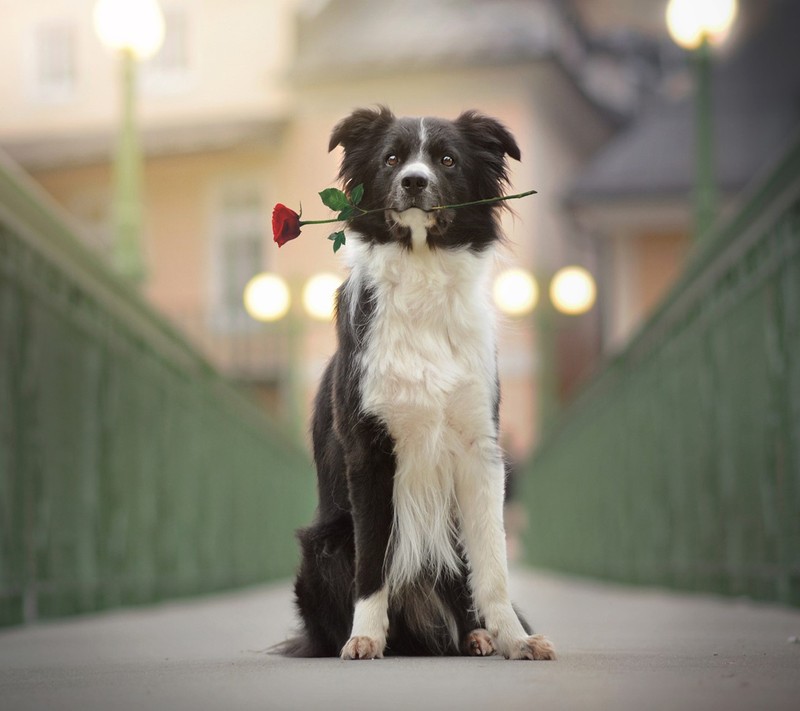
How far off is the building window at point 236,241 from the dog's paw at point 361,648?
28555mm

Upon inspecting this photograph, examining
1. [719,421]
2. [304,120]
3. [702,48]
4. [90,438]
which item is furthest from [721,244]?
[304,120]

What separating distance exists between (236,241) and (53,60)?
625 cm

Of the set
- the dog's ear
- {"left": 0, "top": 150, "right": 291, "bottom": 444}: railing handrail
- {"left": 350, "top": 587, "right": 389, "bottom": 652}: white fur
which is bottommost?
{"left": 350, "top": 587, "right": 389, "bottom": 652}: white fur

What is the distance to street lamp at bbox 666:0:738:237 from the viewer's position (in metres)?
12.3

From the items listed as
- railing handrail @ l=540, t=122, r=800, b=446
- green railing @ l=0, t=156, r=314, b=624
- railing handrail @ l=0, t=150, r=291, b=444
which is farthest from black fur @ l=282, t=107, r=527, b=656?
railing handrail @ l=0, t=150, r=291, b=444

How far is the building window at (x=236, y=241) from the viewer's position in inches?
1318

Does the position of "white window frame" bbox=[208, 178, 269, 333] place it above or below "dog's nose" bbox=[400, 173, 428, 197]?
above

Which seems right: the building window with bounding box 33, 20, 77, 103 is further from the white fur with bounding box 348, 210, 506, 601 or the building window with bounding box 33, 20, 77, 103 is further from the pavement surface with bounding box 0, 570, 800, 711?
the white fur with bounding box 348, 210, 506, 601

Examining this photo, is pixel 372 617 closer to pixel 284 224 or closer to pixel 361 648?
pixel 361 648

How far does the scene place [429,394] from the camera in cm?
468

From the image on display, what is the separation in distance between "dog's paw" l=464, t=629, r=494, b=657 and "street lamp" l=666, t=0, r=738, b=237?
8117mm

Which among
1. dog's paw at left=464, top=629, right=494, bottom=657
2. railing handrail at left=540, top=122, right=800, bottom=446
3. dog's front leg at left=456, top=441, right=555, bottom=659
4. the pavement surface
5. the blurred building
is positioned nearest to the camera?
the pavement surface

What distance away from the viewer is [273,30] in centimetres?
3344

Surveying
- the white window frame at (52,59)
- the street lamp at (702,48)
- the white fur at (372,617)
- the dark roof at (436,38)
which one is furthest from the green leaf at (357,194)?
the white window frame at (52,59)
